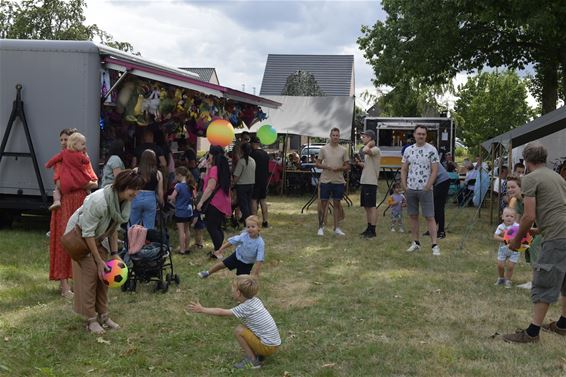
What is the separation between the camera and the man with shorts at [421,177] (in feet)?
26.6

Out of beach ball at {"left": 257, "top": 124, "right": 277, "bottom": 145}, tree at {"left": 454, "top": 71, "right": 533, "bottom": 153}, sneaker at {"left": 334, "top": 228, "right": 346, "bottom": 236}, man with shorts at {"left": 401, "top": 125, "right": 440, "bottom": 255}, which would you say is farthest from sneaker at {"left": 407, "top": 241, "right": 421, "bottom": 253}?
tree at {"left": 454, "top": 71, "right": 533, "bottom": 153}

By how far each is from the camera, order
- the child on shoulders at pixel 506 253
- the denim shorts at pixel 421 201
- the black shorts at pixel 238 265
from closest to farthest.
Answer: the black shorts at pixel 238 265 < the child on shoulders at pixel 506 253 < the denim shorts at pixel 421 201

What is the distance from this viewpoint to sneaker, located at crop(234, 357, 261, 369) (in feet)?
13.5

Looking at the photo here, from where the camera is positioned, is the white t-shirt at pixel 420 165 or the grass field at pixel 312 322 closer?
the grass field at pixel 312 322

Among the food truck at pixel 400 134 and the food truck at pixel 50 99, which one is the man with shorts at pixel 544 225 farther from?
the food truck at pixel 400 134

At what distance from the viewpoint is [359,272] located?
723cm

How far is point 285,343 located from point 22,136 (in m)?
5.83

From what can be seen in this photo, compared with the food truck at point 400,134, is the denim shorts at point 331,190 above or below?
below

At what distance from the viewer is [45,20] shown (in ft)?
77.6

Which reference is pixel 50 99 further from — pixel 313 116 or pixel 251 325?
pixel 313 116

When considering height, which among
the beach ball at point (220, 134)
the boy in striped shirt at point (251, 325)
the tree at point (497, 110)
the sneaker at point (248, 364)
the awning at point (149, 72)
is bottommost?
the sneaker at point (248, 364)

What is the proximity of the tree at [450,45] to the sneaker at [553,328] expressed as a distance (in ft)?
41.6

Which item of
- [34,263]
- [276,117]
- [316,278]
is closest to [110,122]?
[34,263]

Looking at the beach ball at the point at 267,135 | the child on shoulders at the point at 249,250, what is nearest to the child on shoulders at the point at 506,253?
A: the child on shoulders at the point at 249,250
